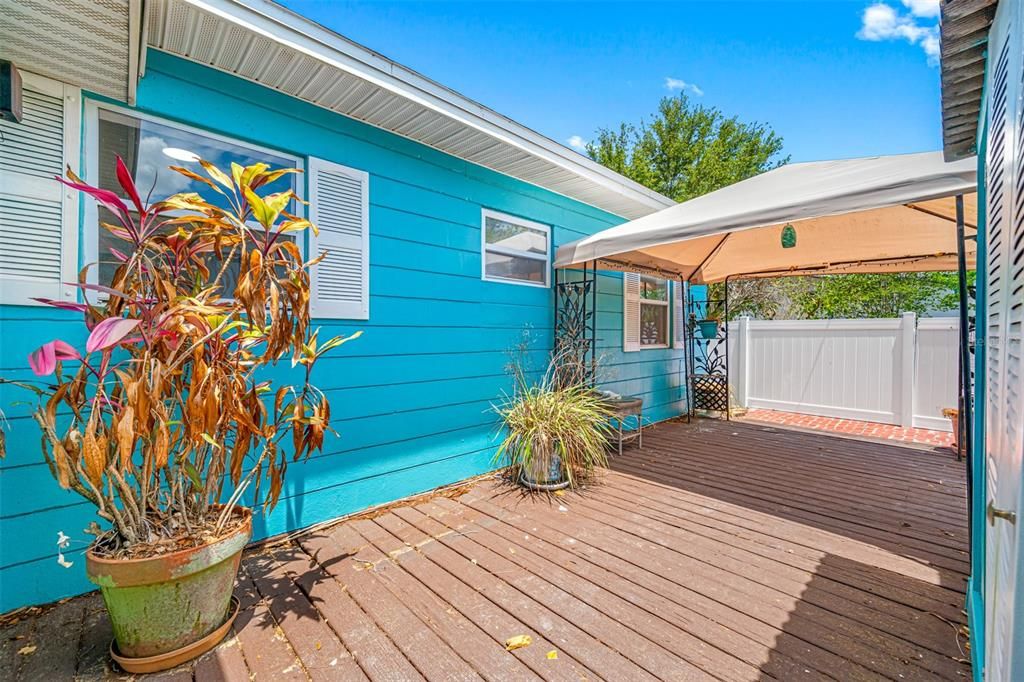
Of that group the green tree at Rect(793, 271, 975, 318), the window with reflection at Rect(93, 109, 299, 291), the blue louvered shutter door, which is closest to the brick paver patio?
the blue louvered shutter door

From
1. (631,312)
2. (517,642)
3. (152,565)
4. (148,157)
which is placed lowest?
(517,642)

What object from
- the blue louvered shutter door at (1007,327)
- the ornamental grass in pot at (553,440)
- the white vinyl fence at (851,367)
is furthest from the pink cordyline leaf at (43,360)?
the white vinyl fence at (851,367)

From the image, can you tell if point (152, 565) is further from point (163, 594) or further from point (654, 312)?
point (654, 312)

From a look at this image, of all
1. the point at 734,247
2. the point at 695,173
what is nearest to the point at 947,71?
the point at 734,247

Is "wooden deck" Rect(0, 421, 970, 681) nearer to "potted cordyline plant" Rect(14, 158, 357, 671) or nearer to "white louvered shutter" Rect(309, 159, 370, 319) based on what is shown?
"potted cordyline plant" Rect(14, 158, 357, 671)

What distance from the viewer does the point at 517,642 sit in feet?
6.01

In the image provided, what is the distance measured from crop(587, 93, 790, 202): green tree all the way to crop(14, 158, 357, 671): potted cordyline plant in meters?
15.0

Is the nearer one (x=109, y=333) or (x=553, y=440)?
(x=109, y=333)

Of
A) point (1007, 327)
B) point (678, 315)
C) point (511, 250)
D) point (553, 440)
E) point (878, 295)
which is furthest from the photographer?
point (878, 295)

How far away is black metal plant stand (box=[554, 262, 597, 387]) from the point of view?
454 cm

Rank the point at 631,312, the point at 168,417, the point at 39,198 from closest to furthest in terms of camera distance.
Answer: the point at 168,417 < the point at 39,198 < the point at 631,312

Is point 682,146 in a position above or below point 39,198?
above

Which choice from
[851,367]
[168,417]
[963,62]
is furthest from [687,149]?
[168,417]

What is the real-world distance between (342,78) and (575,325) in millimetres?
2979
